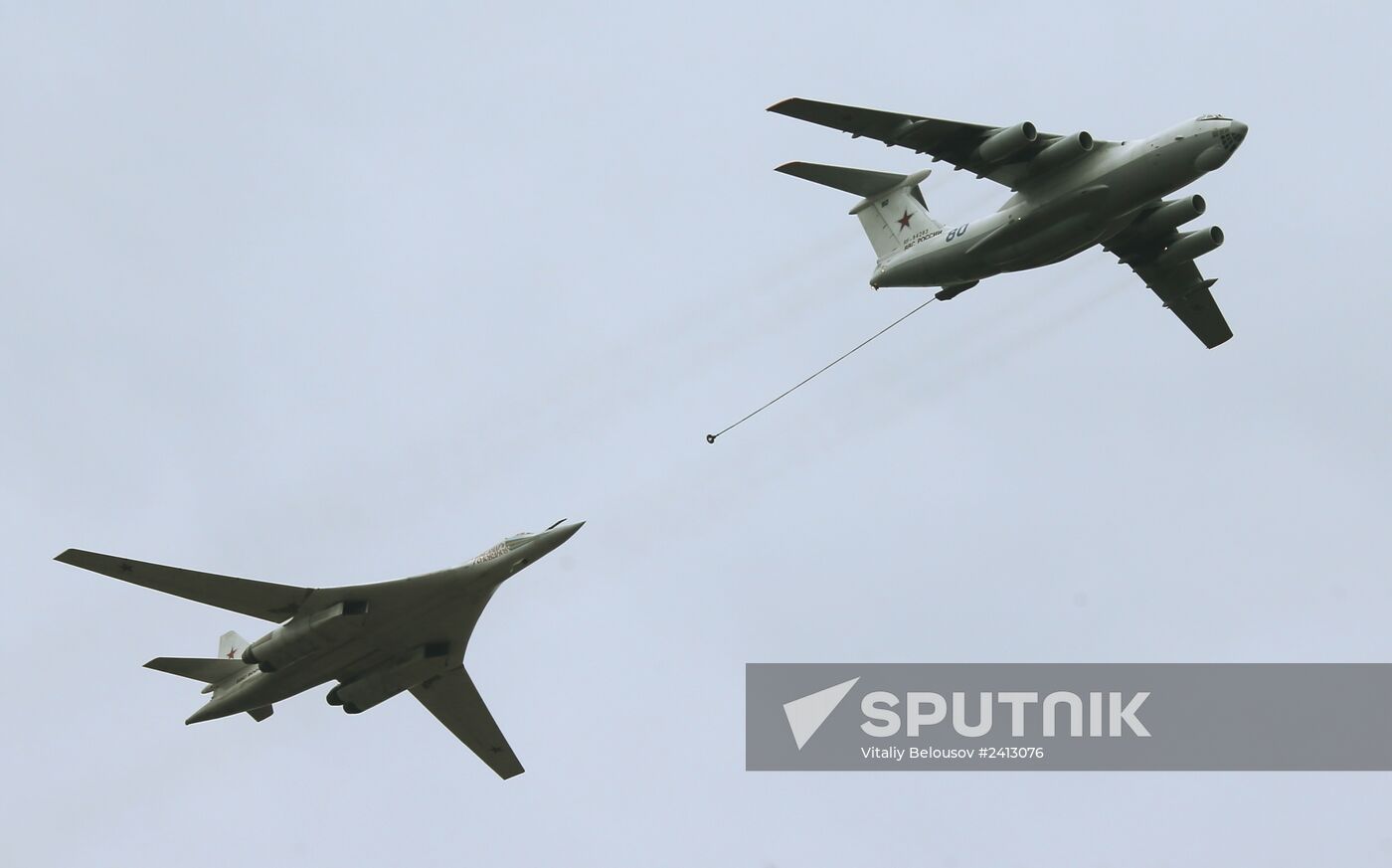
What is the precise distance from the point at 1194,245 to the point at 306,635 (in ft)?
61.9

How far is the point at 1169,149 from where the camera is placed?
32.7m

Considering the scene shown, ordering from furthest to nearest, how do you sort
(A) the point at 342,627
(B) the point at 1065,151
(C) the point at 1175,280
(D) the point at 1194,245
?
1. (C) the point at 1175,280
2. (D) the point at 1194,245
3. (B) the point at 1065,151
4. (A) the point at 342,627

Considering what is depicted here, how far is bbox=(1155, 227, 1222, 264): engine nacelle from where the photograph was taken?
37500mm

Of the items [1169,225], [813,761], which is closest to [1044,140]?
[1169,225]

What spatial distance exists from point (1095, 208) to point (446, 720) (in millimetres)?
15877

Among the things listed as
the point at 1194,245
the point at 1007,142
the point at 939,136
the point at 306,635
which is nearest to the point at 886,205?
the point at 939,136

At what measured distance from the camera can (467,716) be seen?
37125mm

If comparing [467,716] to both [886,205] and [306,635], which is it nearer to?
[306,635]

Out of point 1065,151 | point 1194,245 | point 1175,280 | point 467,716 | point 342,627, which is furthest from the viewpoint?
point 1175,280

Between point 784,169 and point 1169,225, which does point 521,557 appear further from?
point 1169,225

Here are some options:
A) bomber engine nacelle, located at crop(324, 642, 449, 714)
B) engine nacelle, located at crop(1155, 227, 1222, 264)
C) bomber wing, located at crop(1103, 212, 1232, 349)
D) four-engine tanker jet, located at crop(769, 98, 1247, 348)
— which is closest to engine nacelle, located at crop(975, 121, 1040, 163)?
four-engine tanker jet, located at crop(769, 98, 1247, 348)

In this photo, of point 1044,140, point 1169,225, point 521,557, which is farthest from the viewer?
point 1169,225

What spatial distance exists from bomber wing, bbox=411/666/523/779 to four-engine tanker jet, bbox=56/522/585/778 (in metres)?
0.33

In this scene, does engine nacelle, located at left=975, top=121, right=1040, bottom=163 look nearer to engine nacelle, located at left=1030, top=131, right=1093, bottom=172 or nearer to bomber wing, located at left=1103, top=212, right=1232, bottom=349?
engine nacelle, located at left=1030, top=131, right=1093, bottom=172
